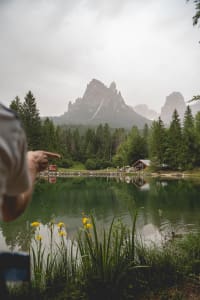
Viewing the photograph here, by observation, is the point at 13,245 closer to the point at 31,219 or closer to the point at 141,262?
the point at 31,219

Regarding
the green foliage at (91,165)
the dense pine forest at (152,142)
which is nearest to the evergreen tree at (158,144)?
the dense pine forest at (152,142)

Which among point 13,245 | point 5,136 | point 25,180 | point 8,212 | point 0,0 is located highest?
point 0,0

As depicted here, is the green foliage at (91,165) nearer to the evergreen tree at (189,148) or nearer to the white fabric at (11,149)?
the evergreen tree at (189,148)

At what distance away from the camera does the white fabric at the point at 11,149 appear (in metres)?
0.68

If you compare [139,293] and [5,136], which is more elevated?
[5,136]

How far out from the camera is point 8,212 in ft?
3.40

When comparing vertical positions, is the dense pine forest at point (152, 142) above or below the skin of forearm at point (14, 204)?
above

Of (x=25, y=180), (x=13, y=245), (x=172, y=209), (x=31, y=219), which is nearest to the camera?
(x=25, y=180)

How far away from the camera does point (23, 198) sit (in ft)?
3.39

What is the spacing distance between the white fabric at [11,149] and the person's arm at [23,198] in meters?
0.19

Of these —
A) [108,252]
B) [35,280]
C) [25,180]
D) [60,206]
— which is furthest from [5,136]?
[60,206]

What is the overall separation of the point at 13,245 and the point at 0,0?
766cm

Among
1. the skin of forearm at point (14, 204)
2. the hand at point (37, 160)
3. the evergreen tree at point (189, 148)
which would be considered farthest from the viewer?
the evergreen tree at point (189, 148)

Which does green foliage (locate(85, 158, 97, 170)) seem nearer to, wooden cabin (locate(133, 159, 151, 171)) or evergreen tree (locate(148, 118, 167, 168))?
wooden cabin (locate(133, 159, 151, 171))
